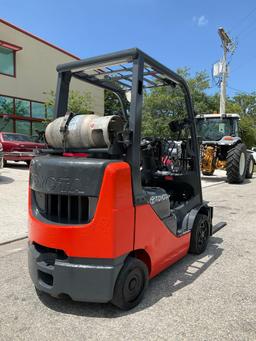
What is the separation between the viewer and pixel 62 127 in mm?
3262

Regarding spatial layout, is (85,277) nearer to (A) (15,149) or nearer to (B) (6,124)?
(A) (15,149)

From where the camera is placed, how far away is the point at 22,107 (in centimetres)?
2148

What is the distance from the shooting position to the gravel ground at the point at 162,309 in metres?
2.75

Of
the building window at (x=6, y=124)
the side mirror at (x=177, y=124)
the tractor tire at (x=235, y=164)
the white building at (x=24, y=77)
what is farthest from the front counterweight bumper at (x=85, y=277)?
the building window at (x=6, y=124)

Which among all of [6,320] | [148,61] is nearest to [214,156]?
[148,61]

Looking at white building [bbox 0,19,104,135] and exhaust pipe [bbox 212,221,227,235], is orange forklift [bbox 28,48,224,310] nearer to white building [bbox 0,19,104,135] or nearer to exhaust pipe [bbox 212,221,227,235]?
exhaust pipe [bbox 212,221,227,235]

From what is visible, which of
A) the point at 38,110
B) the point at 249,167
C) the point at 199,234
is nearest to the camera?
the point at 199,234

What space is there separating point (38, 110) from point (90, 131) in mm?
20670

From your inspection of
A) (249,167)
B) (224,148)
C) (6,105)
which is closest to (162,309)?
(224,148)

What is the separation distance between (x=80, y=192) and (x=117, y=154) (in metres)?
0.48

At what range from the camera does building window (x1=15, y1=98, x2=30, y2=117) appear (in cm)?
2109

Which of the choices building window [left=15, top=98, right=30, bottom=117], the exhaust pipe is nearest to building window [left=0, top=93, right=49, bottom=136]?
building window [left=15, top=98, right=30, bottom=117]

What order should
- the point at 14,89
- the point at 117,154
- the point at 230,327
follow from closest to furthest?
the point at 230,327, the point at 117,154, the point at 14,89

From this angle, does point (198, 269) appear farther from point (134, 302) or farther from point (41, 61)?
point (41, 61)
